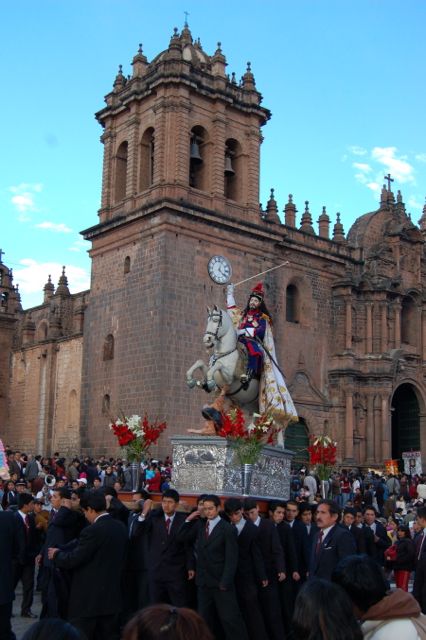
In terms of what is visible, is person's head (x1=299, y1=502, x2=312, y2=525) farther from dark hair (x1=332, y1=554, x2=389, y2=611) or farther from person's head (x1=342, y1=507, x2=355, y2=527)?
dark hair (x1=332, y1=554, x2=389, y2=611)

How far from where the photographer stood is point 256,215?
31.4 meters

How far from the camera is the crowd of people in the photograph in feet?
12.9

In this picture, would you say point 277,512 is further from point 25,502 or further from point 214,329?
point 214,329

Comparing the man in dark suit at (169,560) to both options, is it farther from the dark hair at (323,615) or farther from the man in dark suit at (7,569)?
the dark hair at (323,615)

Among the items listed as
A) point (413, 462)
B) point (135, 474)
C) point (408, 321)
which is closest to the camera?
point (135, 474)

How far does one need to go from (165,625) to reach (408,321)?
36301mm

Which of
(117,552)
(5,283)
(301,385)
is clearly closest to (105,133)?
(5,283)

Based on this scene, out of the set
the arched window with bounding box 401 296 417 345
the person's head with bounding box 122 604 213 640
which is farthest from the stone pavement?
the arched window with bounding box 401 296 417 345

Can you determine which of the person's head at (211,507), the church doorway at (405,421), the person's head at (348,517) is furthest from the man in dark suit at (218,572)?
the church doorway at (405,421)

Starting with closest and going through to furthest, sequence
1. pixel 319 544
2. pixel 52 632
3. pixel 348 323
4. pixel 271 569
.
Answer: pixel 52 632 → pixel 319 544 → pixel 271 569 → pixel 348 323

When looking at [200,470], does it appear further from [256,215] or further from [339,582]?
[256,215]

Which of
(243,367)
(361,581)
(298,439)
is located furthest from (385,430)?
(361,581)

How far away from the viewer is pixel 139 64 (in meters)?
32.0

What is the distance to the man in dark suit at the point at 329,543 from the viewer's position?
8.01 metres
